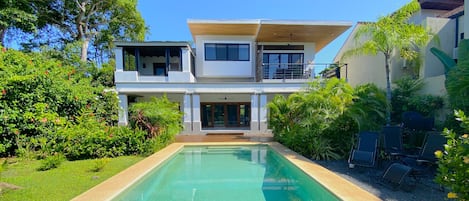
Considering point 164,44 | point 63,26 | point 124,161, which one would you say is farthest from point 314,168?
point 63,26

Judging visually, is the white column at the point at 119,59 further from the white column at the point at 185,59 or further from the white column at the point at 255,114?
the white column at the point at 255,114

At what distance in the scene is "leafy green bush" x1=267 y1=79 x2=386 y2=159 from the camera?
8.12 metres

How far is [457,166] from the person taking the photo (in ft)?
8.70

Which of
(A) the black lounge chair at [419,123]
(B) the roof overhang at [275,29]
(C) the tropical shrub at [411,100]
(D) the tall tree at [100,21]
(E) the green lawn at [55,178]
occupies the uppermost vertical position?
(D) the tall tree at [100,21]

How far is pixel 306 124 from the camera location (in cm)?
868

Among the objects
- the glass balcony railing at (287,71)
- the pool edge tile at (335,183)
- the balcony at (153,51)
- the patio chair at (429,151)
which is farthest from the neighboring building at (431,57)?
the balcony at (153,51)

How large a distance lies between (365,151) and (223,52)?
13.4 metres

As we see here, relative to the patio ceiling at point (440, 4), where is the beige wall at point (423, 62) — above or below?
below

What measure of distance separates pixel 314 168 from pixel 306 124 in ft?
7.98

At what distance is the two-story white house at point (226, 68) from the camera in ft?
50.2

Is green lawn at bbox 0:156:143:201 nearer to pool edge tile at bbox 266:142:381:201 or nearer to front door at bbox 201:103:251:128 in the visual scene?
pool edge tile at bbox 266:142:381:201

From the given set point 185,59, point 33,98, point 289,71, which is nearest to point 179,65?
point 185,59

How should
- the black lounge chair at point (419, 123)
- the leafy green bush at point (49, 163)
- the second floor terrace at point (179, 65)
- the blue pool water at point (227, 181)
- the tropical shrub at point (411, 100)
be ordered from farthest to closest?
the second floor terrace at point (179, 65)
the tropical shrub at point (411, 100)
the black lounge chair at point (419, 123)
the leafy green bush at point (49, 163)
the blue pool water at point (227, 181)

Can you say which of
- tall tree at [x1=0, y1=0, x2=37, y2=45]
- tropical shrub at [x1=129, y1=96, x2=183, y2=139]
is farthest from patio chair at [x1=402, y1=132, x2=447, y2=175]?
tall tree at [x1=0, y1=0, x2=37, y2=45]
